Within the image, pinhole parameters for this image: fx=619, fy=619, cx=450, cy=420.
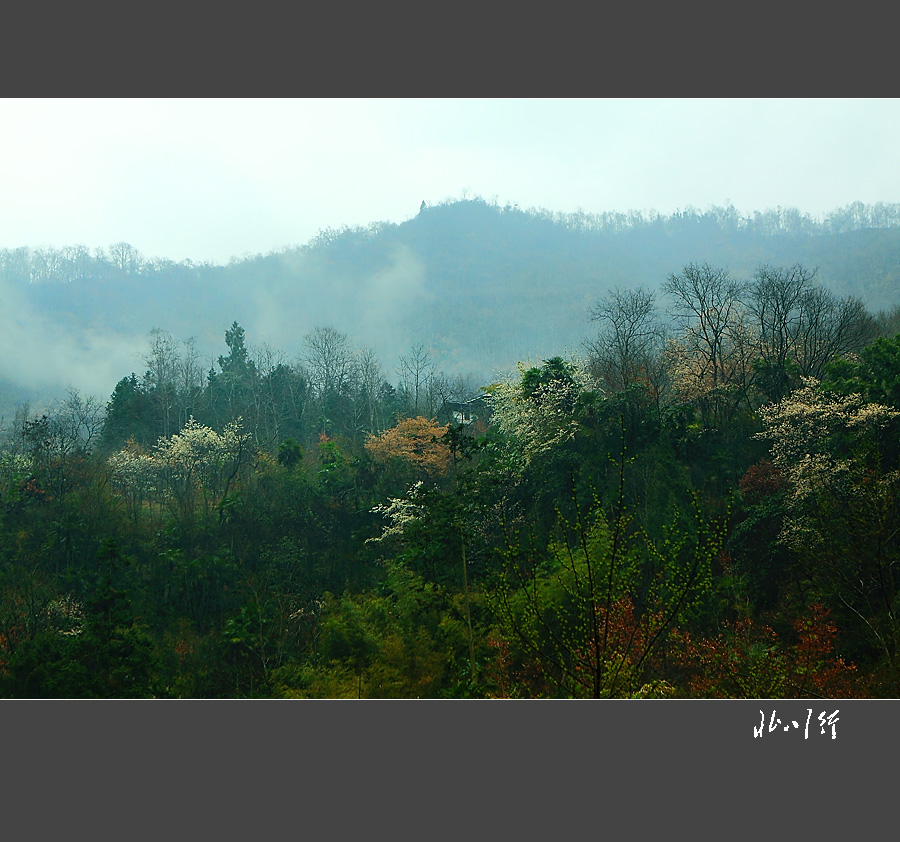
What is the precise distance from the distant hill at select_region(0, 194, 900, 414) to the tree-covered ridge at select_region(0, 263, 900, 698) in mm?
8691

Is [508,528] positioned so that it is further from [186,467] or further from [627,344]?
[186,467]

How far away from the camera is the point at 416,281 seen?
1639 inches

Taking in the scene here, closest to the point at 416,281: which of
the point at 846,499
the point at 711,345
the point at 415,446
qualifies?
the point at 415,446

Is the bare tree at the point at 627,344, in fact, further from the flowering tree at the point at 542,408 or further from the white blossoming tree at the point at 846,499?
the white blossoming tree at the point at 846,499

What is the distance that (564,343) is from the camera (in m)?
29.5

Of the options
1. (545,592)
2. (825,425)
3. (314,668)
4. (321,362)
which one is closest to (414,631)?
(314,668)

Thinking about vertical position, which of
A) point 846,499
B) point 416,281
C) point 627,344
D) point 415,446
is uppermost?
point 416,281

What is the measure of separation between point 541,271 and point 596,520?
2967 cm

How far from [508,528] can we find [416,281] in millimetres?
29509

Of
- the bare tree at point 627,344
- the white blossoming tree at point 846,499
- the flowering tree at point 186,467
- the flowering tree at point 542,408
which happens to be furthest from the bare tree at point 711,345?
the flowering tree at point 186,467

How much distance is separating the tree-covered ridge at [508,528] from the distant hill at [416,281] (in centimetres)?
869

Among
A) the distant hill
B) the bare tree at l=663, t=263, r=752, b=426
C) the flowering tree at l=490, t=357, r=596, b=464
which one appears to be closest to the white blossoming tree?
the bare tree at l=663, t=263, r=752, b=426

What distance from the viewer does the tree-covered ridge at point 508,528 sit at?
971 centimetres

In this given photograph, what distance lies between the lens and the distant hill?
97.5 feet
